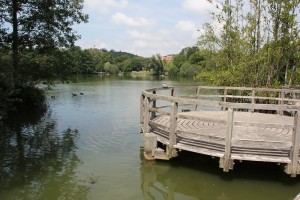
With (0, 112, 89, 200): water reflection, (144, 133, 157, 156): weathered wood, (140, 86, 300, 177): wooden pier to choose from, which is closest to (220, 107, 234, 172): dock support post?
(140, 86, 300, 177): wooden pier

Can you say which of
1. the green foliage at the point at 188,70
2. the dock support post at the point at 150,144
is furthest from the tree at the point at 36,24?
the green foliage at the point at 188,70

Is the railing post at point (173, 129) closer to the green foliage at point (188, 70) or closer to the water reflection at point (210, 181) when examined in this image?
the water reflection at point (210, 181)

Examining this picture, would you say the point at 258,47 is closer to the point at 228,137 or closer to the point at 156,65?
the point at 228,137

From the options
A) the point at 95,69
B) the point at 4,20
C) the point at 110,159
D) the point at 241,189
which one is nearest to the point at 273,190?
the point at 241,189

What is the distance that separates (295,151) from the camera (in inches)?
307

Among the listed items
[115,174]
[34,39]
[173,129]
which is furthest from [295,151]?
[34,39]

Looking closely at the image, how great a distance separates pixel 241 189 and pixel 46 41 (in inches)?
746

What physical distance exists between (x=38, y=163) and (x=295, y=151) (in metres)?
7.69

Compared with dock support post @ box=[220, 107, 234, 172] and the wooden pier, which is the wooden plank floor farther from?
dock support post @ box=[220, 107, 234, 172]

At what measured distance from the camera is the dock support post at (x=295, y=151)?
7680 millimetres

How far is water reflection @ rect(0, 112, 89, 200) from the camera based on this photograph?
8102mm

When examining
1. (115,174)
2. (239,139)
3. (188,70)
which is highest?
(188,70)

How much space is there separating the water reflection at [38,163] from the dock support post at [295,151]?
5.26 m

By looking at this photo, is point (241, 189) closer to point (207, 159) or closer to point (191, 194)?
point (191, 194)
